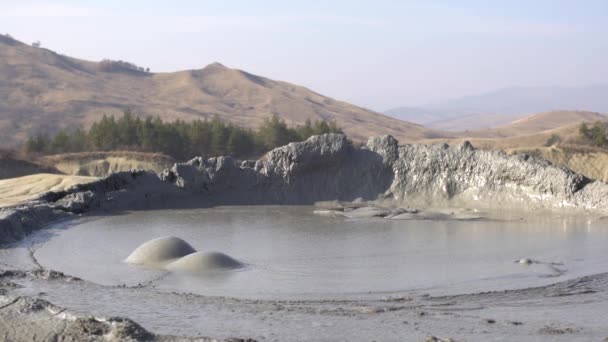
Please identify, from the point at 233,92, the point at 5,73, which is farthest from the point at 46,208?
the point at 233,92

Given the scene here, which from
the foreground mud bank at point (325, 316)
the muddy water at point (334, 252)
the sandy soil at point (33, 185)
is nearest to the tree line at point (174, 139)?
the sandy soil at point (33, 185)

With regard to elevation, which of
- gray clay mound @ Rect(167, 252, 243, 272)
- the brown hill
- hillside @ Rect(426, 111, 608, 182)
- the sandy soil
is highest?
the brown hill

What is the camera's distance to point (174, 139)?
43.1m

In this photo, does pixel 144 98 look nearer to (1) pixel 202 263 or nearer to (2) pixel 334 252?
(2) pixel 334 252

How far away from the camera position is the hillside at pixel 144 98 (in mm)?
89312

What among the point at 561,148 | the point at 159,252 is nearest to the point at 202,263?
the point at 159,252

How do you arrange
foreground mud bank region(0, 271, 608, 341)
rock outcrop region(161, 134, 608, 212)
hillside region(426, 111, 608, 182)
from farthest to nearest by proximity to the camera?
hillside region(426, 111, 608, 182)
rock outcrop region(161, 134, 608, 212)
foreground mud bank region(0, 271, 608, 341)

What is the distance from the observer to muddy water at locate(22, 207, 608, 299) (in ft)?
45.7

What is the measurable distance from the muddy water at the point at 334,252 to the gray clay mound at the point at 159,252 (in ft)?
1.11

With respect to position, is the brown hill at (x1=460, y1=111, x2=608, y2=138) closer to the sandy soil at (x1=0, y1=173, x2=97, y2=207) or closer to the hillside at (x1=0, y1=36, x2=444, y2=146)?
the hillside at (x1=0, y1=36, x2=444, y2=146)

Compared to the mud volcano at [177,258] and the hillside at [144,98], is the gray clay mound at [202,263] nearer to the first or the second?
the mud volcano at [177,258]

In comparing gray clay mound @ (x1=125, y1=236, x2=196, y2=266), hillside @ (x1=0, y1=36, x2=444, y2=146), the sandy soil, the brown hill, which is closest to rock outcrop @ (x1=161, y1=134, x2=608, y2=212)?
the sandy soil

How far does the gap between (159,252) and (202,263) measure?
128 cm

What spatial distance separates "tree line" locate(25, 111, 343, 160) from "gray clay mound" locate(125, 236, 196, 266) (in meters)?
26.0
